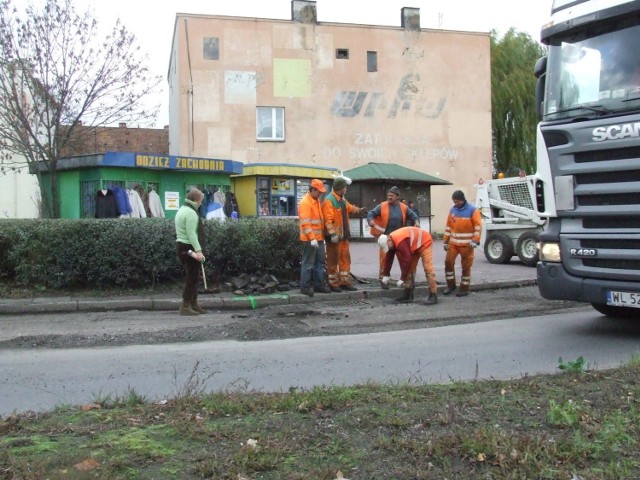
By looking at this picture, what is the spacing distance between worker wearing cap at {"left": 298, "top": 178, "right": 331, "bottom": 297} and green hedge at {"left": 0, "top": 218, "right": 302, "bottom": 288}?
96cm

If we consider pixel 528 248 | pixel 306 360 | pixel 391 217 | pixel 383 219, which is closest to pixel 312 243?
pixel 383 219

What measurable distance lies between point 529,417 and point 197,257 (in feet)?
19.7

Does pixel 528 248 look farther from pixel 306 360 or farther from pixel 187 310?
pixel 306 360

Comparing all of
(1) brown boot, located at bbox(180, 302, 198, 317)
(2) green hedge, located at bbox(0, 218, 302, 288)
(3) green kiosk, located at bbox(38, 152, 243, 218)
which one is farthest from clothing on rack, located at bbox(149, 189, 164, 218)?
(1) brown boot, located at bbox(180, 302, 198, 317)

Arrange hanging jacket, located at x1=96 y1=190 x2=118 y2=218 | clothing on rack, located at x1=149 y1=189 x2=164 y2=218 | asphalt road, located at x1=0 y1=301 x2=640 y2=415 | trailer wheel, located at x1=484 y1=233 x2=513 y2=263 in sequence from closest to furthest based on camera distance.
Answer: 1. asphalt road, located at x1=0 y1=301 x2=640 y2=415
2. hanging jacket, located at x1=96 y1=190 x2=118 y2=218
3. clothing on rack, located at x1=149 y1=189 x2=164 y2=218
4. trailer wheel, located at x1=484 y1=233 x2=513 y2=263

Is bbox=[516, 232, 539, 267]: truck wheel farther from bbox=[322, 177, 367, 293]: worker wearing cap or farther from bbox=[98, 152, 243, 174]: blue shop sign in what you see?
bbox=[98, 152, 243, 174]: blue shop sign

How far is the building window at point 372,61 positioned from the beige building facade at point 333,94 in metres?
0.06

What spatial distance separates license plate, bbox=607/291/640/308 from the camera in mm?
6672

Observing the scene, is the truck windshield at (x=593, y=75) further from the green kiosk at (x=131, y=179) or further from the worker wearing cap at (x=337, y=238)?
the green kiosk at (x=131, y=179)

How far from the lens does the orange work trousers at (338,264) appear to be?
1138cm

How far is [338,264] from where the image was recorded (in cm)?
1148

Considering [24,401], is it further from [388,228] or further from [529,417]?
[388,228]

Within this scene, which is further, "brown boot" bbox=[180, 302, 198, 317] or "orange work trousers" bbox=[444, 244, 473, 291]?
"orange work trousers" bbox=[444, 244, 473, 291]

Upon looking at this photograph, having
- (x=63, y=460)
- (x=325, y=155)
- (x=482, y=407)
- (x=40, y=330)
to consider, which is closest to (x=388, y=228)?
(x=40, y=330)
